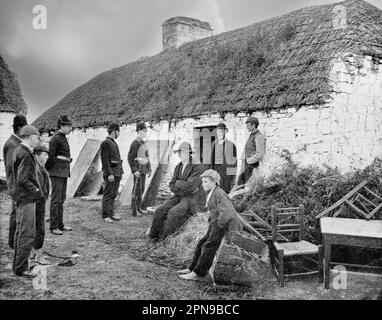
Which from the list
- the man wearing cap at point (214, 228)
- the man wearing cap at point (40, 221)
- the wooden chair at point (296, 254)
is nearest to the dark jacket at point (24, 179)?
the man wearing cap at point (40, 221)

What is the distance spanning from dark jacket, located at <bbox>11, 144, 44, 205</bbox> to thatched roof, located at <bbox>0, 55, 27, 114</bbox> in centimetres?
1142

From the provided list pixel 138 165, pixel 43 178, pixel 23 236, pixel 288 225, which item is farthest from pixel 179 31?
pixel 23 236

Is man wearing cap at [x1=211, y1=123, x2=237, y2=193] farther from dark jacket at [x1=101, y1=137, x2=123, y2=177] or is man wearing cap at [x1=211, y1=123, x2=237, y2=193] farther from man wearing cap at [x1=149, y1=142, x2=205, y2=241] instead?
dark jacket at [x1=101, y1=137, x2=123, y2=177]

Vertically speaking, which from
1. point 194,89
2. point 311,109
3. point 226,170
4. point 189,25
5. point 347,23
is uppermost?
point 189,25

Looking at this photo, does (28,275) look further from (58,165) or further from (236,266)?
(236,266)

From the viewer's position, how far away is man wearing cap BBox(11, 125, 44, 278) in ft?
15.3

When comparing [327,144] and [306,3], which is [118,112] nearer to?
[306,3]

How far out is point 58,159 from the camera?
6777 mm

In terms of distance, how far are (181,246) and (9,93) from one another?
12.7 metres

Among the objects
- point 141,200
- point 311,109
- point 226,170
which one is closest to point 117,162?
point 141,200

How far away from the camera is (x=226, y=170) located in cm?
767

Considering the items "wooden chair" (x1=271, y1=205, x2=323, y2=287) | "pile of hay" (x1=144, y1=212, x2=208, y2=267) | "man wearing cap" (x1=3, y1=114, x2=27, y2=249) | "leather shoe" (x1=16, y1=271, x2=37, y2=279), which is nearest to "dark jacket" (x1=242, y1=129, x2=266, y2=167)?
"pile of hay" (x1=144, y1=212, x2=208, y2=267)

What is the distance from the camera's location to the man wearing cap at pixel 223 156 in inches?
298
